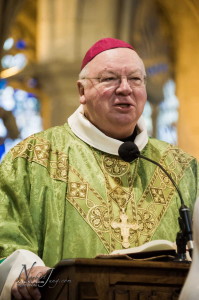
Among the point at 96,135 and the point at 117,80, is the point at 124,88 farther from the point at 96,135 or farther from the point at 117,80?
the point at 96,135

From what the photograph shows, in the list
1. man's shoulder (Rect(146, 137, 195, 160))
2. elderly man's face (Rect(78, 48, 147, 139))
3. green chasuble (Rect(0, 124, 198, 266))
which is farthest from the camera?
man's shoulder (Rect(146, 137, 195, 160))

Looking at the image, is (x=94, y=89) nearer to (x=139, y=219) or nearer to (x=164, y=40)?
(x=139, y=219)

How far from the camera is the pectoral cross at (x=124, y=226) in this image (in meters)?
5.05

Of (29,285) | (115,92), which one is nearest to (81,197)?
(115,92)

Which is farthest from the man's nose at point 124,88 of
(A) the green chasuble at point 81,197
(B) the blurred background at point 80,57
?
(B) the blurred background at point 80,57

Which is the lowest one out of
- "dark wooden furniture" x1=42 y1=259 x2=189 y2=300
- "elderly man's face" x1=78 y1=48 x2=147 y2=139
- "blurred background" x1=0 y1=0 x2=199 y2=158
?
"dark wooden furniture" x1=42 y1=259 x2=189 y2=300

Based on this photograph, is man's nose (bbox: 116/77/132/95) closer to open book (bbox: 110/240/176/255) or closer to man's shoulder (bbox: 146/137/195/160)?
man's shoulder (bbox: 146/137/195/160)

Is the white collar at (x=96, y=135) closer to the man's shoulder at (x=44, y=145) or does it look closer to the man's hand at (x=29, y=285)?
the man's shoulder at (x=44, y=145)

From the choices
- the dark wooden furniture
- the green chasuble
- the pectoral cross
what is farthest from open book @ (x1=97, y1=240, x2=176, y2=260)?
the pectoral cross

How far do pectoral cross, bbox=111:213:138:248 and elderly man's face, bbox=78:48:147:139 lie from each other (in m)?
0.52

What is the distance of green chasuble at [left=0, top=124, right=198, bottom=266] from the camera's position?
4.89 meters

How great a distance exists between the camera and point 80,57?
528 inches

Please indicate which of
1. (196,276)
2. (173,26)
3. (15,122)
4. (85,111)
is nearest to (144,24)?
(173,26)

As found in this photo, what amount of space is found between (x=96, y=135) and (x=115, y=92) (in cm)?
31
